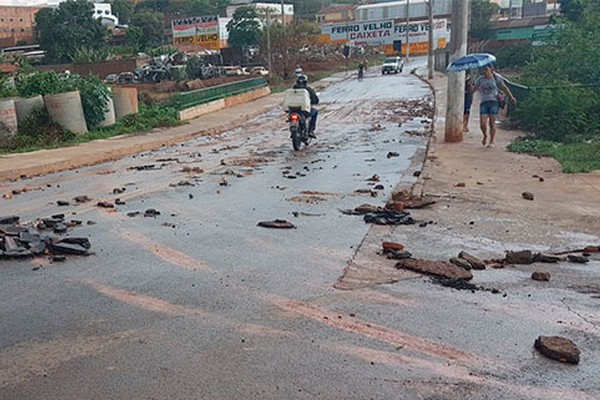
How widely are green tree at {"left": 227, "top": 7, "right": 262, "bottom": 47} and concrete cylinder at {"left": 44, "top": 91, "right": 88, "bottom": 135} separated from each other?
51.3 m

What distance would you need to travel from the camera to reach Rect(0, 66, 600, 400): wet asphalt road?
396 centimetres

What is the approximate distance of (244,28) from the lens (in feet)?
229

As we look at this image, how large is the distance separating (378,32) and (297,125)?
81.8 meters

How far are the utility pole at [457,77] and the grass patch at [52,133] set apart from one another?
10.4 m

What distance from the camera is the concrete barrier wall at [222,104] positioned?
25.7 metres

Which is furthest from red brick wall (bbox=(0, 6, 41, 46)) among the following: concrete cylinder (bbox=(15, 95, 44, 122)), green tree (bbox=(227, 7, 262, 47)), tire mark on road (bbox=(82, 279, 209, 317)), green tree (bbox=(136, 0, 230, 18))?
tire mark on road (bbox=(82, 279, 209, 317))

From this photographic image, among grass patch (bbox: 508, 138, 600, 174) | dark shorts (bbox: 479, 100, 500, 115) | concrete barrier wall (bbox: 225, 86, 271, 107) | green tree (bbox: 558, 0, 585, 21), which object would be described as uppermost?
green tree (bbox: 558, 0, 585, 21)

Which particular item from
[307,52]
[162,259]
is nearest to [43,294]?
[162,259]

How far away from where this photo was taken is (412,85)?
4234cm

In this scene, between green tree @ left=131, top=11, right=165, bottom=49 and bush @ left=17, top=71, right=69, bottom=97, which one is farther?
green tree @ left=131, top=11, right=165, bottom=49

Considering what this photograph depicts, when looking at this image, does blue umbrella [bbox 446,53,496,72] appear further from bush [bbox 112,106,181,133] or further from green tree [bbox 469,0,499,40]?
green tree [bbox 469,0,499,40]

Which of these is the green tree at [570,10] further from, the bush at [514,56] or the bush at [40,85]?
the bush at [40,85]

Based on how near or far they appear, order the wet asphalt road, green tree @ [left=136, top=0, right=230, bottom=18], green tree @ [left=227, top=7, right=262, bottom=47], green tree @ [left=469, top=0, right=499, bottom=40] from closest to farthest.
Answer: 1. the wet asphalt road
2. green tree @ [left=227, top=7, right=262, bottom=47]
3. green tree @ [left=469, top=0, right=499, bottom=40]
4. green tree @ [left=136, top=0, right=230, bottom=18]

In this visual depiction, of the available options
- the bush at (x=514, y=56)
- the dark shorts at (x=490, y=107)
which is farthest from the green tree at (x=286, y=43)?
the dark shorts at (x=490, y=107)
